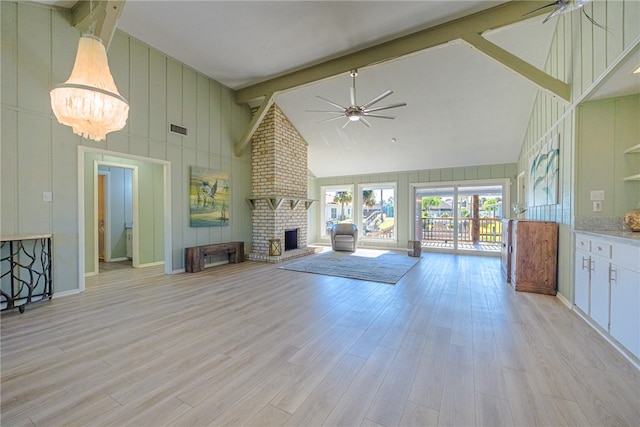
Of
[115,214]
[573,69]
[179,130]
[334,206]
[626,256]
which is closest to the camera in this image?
[626,256]

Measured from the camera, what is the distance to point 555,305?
3.21 m

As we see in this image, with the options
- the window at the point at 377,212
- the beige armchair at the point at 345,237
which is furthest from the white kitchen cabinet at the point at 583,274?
the window at the point at 377,212

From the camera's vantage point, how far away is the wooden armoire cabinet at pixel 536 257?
3.62 meters

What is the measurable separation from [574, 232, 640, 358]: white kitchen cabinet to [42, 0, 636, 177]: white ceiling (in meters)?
3.11

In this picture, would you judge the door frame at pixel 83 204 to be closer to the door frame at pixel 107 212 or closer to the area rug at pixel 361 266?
the door frame at pixel 107 212

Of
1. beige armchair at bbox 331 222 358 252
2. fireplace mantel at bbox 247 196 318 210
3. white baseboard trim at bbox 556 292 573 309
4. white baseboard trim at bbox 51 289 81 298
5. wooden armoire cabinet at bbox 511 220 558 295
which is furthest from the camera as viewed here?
beige armchair at bbox 331 222 358 252

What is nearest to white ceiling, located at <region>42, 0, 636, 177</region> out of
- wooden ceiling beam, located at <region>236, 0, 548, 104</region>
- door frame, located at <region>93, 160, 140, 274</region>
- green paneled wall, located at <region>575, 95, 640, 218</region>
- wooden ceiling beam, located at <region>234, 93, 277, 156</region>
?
wooden ceiling beam, located at <region>236, 0, 548, 104</region>

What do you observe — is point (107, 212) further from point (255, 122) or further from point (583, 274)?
point (583, 274)

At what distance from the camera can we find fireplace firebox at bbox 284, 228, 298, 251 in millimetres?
6900

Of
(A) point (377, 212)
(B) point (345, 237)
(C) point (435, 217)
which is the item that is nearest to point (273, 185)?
(B) point (345, 237)

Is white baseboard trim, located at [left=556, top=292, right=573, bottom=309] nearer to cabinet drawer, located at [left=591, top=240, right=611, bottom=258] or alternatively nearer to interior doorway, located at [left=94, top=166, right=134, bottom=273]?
cabinet drawer, located at [left=591, top=240, right=611, bottom=258]

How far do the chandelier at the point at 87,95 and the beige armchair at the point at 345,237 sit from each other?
600cm

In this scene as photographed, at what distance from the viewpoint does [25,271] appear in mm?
3227

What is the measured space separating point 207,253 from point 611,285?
5.76m
